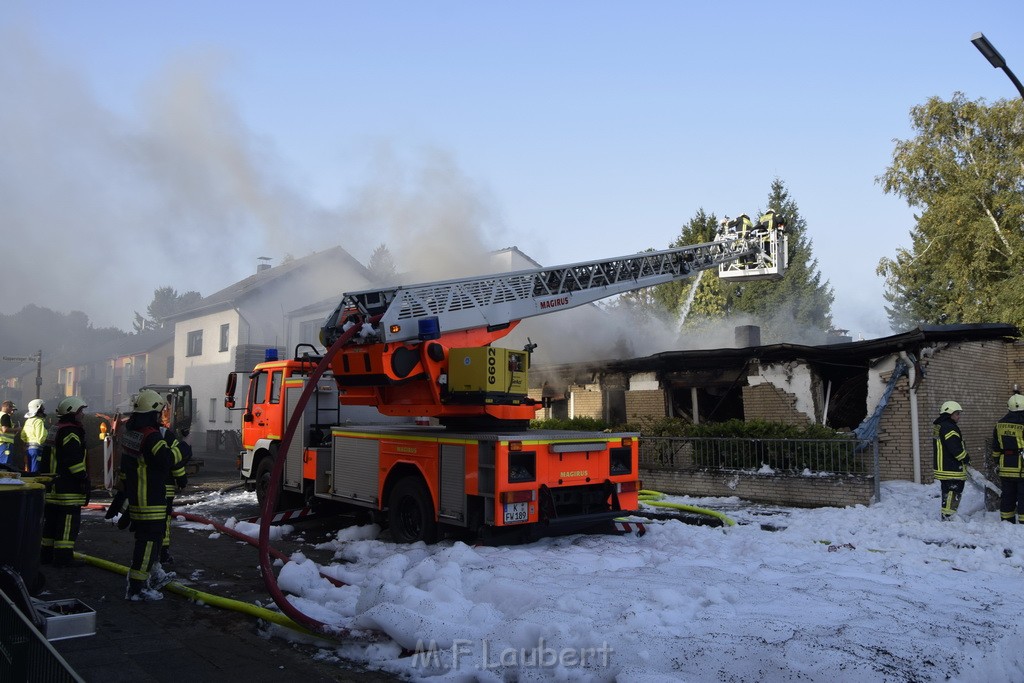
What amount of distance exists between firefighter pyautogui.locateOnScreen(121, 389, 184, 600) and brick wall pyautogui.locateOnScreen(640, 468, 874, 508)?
9592mm

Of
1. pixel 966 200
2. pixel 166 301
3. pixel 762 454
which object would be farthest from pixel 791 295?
pixel 166 301

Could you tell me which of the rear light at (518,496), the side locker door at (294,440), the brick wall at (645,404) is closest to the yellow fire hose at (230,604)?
the rear light at (518,496)

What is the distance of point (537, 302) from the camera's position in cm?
1039

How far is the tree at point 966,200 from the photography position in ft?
82.1

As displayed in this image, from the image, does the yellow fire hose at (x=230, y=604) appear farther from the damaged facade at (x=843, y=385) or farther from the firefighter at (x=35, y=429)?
the damaged facade at (x=843, y=385)

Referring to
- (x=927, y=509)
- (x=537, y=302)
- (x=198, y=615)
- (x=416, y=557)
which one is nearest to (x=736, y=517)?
(x=927, y=509)

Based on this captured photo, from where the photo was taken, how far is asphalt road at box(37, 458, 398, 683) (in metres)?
4.40

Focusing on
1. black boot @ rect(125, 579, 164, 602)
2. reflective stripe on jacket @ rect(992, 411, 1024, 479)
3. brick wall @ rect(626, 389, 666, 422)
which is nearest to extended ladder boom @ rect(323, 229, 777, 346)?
black boot @ rect(125, 579, 164, 602)

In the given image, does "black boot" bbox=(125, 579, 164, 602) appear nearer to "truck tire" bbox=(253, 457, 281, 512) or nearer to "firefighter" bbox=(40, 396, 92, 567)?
"firefighter" bbox=(40, 396, 92, 567)

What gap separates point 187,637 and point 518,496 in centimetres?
332

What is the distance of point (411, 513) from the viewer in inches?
331

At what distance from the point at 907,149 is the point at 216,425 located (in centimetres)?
3152

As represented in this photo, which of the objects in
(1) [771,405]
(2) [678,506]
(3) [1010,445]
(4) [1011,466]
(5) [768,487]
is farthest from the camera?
(1) [771,405]

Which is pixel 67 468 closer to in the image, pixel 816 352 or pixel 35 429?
pixel 35 429
